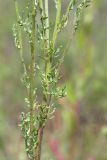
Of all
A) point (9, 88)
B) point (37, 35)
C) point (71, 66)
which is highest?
point (71, 66)

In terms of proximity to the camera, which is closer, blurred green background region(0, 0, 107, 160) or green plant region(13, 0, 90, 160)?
green plant region(13, 0, 90, 160)

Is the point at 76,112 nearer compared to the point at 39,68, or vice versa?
the point at 39,68

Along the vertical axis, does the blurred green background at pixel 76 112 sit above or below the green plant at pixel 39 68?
above

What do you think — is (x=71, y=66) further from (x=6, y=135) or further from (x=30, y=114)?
(x=30, y=114)

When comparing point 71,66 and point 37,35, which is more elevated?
point 71,66

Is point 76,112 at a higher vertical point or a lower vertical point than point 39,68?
higher

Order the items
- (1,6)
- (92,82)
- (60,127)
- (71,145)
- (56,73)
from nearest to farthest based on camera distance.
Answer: (56,73) → (71,145) → (60,127) → (92,82) → (1,6)

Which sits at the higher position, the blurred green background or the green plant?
the blurred green background

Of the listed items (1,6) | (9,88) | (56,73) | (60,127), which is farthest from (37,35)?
(1,6)
